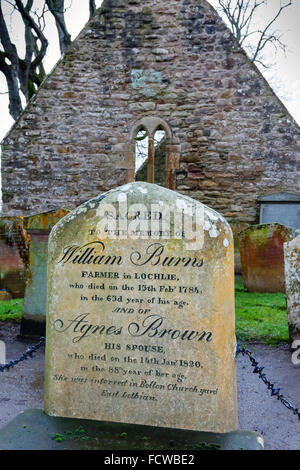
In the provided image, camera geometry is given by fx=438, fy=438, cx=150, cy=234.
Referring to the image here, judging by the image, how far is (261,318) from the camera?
19.4 feet

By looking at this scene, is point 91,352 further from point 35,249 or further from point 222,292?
point 35,249

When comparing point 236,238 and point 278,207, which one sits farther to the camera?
point 278,207

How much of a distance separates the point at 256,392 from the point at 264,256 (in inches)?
165

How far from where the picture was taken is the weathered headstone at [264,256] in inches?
292

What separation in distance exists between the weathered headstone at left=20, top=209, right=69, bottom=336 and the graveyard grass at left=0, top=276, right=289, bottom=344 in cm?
85

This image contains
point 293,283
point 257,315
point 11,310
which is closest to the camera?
point 293,283

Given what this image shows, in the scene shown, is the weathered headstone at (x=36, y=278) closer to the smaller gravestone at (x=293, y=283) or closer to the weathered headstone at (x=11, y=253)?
the weathered headstone at (x=11, y=253)

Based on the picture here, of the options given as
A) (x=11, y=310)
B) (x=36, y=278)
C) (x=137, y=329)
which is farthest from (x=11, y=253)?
(x=137, y=329)

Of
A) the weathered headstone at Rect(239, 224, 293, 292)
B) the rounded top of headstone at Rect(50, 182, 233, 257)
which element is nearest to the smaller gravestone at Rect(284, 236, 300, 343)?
the rounded top of headstone at Rect(50, 182, 233, 257)

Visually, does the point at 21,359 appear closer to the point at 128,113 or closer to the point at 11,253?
the point at 11,253

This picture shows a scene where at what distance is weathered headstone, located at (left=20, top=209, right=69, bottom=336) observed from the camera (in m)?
5.18

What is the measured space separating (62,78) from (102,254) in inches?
357

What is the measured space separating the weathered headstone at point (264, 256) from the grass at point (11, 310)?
3890mm

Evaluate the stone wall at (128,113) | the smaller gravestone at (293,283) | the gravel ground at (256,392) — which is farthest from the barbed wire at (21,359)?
the stone wall at (128,113)
